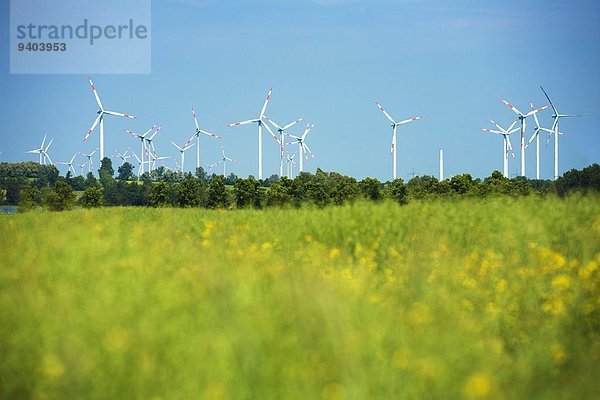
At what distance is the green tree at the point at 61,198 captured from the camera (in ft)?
325

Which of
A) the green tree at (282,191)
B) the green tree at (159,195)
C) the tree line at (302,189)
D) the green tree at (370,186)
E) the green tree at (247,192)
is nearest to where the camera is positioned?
the tree line at (302,189)

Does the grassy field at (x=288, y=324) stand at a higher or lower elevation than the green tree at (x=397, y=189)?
lower

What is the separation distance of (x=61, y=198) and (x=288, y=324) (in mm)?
104231

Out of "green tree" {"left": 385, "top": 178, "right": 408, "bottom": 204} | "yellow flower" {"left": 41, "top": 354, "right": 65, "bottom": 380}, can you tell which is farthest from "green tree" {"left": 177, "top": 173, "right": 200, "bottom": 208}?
"yellow flower" {"left": 41, "top": 354, "right": 65, "bottom": 380}

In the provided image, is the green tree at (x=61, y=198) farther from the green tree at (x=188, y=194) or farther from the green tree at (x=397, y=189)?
the green tree at (x=397, y=189)

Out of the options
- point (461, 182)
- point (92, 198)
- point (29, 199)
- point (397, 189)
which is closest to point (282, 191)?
point (397, 189)

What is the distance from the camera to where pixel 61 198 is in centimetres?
10412

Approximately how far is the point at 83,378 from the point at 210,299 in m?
1.80

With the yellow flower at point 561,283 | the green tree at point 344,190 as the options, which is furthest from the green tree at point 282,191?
the yellow flower at point 561,283

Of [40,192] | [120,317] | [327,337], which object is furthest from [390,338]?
[40,192]

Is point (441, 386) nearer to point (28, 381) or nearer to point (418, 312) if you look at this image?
point (418, 312)

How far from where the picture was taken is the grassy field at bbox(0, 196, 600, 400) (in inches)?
223

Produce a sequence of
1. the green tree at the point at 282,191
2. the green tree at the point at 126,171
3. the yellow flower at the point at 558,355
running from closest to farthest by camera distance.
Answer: the yellow flower at the point at 558,355 < the green tree at the point at 282,191 < the green tree at the point at 126,171

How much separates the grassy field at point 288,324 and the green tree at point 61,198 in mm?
91793
